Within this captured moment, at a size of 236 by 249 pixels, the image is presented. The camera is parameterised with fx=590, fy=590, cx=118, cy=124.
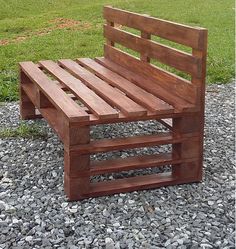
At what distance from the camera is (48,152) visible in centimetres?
510

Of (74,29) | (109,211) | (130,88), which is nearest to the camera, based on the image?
(109,211)

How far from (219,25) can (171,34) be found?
853 cm

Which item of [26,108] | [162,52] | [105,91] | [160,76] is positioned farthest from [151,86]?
[26,108]

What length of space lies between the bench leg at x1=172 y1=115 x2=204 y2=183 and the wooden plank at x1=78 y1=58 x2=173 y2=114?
0.58 ft

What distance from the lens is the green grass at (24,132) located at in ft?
18.2

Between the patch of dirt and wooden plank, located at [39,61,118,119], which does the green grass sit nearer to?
wooden plank, located at [39,61,118,119]

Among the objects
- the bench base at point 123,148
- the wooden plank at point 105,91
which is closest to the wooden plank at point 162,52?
the bench base at point 123,148

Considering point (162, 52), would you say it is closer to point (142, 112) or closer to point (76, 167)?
point (142, 112)

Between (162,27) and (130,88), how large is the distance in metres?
0.56

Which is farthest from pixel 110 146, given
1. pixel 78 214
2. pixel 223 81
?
pixel 223 81

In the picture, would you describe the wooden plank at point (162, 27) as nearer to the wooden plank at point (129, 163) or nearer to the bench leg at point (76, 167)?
the wooden plank at point (129, 163)

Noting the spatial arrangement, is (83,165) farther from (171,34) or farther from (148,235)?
(171,34)

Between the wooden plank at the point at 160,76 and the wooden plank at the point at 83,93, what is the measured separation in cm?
57

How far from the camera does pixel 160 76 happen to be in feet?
15.9
